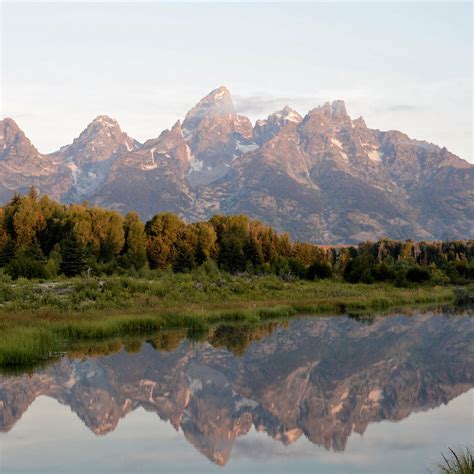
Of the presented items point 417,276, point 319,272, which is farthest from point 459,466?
point 417,276

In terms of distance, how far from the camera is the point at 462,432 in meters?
20.0

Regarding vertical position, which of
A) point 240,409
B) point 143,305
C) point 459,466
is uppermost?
point 143,305

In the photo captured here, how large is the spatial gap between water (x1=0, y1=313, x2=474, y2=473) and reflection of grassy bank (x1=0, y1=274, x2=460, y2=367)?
2.67m

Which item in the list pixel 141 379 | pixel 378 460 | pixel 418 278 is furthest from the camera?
pixel 418 278

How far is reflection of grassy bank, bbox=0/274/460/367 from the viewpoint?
3488 cm

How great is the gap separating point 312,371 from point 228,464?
14882 mm

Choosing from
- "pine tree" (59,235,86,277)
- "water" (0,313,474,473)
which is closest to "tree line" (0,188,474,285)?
"pine tree" (59,235,86,277)

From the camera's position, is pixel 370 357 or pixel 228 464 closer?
pixel 228 464

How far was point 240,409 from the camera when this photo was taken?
76.4ft

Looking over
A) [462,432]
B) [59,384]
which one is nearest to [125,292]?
[59,384]

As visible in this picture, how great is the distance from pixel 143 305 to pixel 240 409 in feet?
89.3

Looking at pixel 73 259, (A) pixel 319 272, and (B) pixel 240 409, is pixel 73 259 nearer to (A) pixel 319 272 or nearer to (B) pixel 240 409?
(A) pixel 319 272

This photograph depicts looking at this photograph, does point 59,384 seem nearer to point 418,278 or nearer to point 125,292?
point 125,292

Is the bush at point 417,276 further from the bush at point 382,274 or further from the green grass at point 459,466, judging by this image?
the green grass at point 459,466
